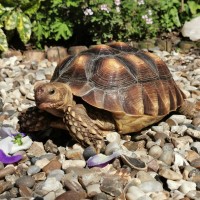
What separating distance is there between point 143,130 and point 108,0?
2.82 m

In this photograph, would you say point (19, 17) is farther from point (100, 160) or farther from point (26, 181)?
point (26, 181)

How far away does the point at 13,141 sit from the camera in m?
3.86

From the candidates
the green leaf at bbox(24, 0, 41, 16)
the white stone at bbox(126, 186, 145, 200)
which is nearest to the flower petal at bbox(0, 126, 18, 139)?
the white stone at bbox(126, 186, 145, 200)

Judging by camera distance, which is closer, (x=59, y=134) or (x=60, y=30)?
(x=59, y=134)

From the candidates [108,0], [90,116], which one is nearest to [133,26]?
Answer: [108,0]

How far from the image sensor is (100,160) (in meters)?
3.47

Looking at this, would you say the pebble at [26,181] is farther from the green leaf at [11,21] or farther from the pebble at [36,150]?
the green leaf at [11,21]

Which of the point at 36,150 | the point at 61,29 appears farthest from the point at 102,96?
the point at 61,29

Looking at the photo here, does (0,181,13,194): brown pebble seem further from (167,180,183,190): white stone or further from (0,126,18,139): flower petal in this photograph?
(167,180,183,190): white stone

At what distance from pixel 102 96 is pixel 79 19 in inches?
131

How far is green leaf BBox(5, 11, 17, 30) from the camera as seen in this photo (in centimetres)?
648

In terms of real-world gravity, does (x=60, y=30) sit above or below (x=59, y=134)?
above

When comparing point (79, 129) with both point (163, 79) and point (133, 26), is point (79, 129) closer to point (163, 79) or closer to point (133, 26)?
point (163, 79)

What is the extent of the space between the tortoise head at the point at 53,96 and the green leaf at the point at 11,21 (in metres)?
3.13
